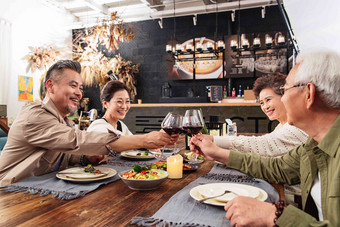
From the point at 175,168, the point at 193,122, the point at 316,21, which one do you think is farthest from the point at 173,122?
the point at 316,21

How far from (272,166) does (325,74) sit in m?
0.60

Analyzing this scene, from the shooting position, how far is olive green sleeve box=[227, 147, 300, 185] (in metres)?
1.40

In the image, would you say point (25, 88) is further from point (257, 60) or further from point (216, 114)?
point (257, 60)

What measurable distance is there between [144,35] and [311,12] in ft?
16.7

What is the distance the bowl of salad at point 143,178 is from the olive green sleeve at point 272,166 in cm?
43

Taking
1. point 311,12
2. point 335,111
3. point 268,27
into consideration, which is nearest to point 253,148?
point 335,111

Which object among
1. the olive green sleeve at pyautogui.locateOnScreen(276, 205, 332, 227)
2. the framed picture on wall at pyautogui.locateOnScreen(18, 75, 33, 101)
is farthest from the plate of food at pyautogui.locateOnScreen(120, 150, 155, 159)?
the framed picture on wall at pyautogui.locateOnScreen(18, 75, 33, 101)

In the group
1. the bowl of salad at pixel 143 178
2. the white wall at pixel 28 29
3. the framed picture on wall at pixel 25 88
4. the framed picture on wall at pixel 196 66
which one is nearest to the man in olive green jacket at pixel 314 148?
the bowl of salad at pixel 143 178

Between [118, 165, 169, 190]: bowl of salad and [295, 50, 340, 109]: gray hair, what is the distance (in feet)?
2.42

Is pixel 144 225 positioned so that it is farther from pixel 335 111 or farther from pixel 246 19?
pixel 246 19

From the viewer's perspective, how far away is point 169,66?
8.22 metres

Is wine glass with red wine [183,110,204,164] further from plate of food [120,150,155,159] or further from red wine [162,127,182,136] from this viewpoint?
plate of food [120,150,155,159]

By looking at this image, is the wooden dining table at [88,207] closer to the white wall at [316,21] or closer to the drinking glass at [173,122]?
the drinking glass at [173,122]

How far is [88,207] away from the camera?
1042mm
